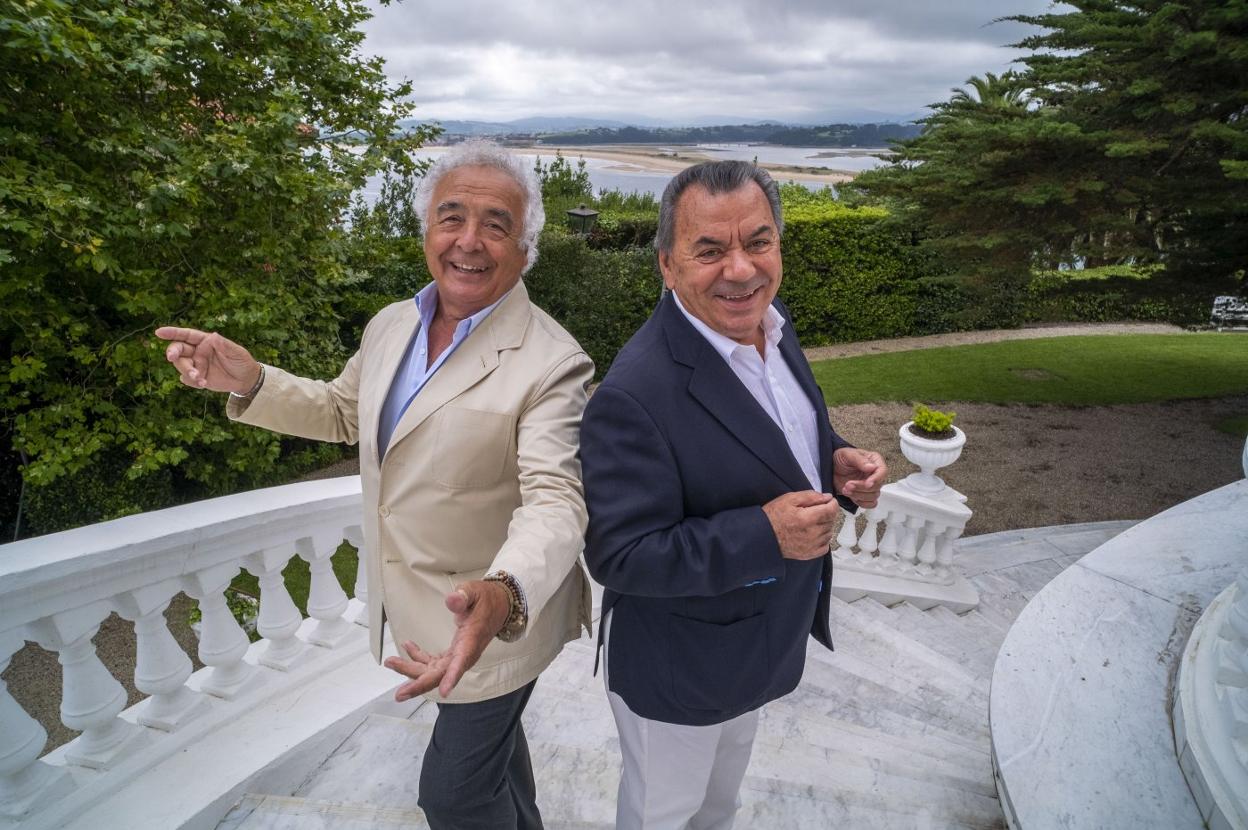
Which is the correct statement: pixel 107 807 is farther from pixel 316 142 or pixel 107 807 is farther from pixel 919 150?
pixel 919 150

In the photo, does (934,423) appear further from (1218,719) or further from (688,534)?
(688,534)

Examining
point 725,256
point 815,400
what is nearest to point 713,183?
point 725,256

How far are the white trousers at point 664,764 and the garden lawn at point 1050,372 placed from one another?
750cm

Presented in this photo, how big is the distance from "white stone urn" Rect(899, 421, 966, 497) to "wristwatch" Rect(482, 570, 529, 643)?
391 cm

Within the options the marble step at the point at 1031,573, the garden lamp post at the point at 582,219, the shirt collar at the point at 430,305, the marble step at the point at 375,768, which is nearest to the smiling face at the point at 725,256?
the shirt collar at the point at 430,305

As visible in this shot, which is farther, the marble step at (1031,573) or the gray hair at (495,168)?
the marble step at (1031,573)

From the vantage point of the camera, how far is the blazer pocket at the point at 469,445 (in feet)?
4.98

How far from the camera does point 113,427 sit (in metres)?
4.39

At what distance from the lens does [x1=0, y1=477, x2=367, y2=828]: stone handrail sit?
174 centimetres

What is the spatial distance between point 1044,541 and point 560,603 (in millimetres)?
5072

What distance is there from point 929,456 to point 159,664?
4283 millimetres

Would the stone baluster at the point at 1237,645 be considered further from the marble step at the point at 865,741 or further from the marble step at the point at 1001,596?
the marble step at the point at 1001,596

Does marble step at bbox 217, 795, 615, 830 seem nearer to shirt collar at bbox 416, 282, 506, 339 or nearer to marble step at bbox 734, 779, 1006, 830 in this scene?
marble step at bbox 734, 779, 1006, 830

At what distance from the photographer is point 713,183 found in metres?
1.49
